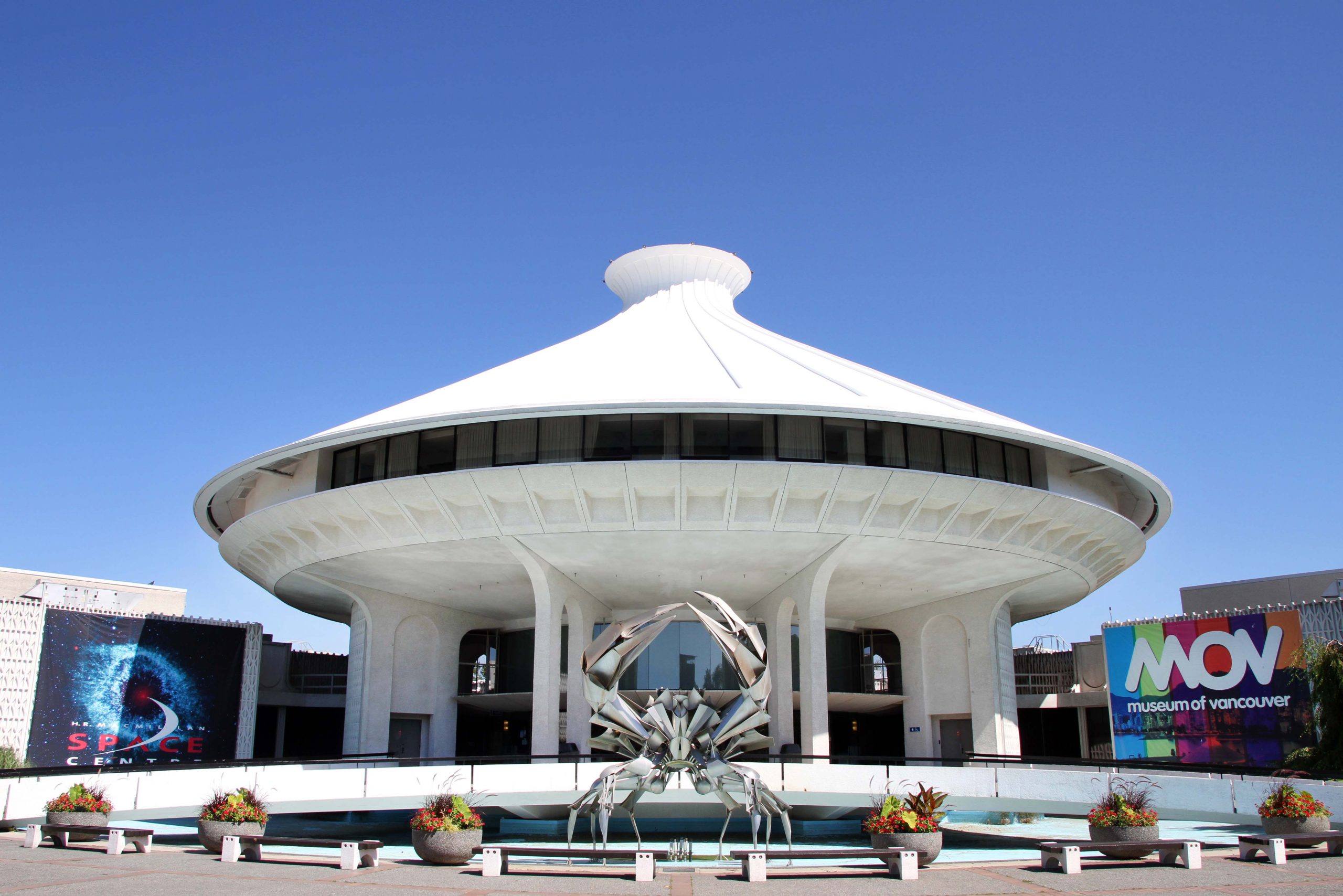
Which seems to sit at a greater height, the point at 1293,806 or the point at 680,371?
the point at 680,371

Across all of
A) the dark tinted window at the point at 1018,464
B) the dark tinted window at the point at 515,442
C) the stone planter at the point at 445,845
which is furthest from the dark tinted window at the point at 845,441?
the stone planter at the point at 445,845

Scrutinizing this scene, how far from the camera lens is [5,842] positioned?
17.2 meters

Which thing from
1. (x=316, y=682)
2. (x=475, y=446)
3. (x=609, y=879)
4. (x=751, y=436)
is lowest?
(x=609, y=879)

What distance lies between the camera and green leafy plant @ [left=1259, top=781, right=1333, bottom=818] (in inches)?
649

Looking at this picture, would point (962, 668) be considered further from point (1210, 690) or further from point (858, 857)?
point (858, 857)

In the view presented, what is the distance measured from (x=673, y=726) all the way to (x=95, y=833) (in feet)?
32.6

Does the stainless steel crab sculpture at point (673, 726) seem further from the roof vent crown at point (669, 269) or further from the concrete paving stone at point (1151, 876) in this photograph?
the roof vent crown at point (669, 269)

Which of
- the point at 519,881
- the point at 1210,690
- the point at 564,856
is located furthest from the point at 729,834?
the point at 1210,690

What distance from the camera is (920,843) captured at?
15328 mm

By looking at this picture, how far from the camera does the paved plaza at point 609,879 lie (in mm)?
12125

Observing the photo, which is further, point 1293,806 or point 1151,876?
point 1293,806

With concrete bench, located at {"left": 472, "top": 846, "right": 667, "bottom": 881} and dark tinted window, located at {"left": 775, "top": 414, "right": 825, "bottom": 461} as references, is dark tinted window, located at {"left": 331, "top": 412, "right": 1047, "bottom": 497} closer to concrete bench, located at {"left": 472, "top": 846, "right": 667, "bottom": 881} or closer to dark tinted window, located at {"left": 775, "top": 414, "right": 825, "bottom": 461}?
dark tinted window, located at {"left": 775, "top": 414, "right": 825, "bottom": 461}

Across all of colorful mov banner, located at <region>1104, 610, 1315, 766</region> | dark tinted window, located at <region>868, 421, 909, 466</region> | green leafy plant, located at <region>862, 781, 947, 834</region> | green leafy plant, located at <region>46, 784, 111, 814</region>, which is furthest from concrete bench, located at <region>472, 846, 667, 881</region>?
colorful mov banner, located at <region>1104, 610, 1315, 766</region>

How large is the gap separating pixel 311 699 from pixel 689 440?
26.0 m
